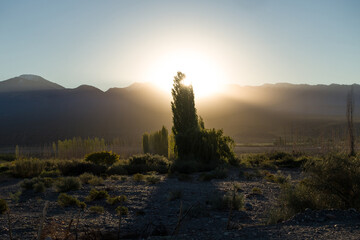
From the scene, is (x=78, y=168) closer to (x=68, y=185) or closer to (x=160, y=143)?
(x=68, y=185)

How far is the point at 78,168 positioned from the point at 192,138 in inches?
298

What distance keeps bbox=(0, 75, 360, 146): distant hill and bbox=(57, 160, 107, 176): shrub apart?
170ft

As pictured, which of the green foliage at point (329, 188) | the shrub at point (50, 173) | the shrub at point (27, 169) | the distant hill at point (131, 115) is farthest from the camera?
the distant hill at point (131, 115)

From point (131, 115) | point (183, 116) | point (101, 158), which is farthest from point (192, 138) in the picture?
point (131, 115)

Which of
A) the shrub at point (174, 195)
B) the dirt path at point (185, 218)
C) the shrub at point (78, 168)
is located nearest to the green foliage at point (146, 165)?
the shrub at point (78, 168)

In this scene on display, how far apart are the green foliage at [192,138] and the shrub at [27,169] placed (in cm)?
753

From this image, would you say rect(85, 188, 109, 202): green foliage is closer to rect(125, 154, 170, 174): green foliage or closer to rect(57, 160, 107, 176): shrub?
rect(57, 160, 107, 176): shrub

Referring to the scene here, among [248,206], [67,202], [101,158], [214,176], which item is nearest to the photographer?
[67,202]

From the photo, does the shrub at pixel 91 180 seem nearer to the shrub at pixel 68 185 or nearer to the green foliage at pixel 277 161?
the shrub at pixel 68 185

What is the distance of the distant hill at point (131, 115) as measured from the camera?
82.9m

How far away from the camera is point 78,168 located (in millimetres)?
18578

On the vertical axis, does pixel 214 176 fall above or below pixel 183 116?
below

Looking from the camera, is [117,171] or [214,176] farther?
[117,171]

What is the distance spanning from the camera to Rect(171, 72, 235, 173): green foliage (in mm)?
21922
